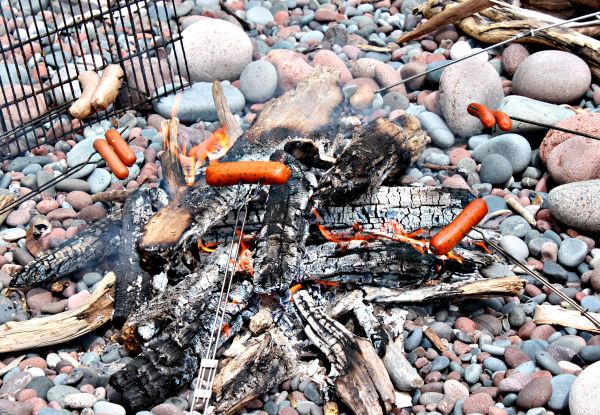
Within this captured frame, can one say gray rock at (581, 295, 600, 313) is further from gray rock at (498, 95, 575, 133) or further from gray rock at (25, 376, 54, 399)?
gray rock at (25, 376, 54, 399)

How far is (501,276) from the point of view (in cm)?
414

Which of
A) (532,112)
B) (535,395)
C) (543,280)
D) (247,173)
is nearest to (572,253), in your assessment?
(543,280)

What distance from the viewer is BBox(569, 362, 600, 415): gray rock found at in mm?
3232

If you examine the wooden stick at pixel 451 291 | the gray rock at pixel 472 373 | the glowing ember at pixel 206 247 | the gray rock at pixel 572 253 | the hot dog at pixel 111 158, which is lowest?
the gray rock at pixel 472 373

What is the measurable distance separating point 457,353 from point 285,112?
1.92m

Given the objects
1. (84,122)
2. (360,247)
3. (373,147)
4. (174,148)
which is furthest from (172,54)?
(360,247)

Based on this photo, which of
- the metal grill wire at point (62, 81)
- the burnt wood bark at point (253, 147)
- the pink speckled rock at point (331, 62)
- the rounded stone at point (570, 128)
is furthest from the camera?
the pink speckled rock at point (331, 62)

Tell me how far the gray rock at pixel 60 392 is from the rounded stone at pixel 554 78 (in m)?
3.58

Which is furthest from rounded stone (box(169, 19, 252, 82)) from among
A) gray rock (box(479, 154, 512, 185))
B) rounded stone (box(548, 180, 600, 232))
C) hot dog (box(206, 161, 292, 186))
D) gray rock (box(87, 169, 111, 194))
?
rounded stone (box(548, 180, 600, 232))

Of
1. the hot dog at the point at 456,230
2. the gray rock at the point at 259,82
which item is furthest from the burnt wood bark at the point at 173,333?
the gray rock at the point at 259,82

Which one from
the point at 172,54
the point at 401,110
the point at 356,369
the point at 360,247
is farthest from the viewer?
the point at 172,54

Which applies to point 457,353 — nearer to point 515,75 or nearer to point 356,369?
point 356,369

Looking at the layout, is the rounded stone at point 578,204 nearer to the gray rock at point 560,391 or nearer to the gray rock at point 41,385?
the gray rock at point 560,391

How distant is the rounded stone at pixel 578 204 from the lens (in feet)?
14.3
